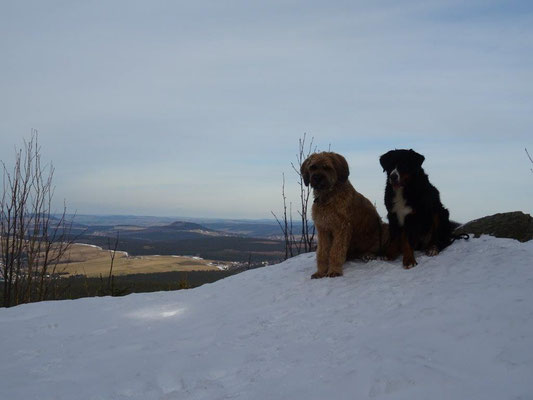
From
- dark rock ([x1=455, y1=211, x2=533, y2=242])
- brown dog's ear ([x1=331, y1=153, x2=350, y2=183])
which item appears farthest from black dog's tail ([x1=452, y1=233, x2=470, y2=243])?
brown dog's ear ([x1=331, y1=153, x2=350, y2=183])

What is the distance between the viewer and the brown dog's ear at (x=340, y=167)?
253 inches

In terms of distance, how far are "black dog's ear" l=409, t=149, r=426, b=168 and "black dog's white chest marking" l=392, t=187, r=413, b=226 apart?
426 mm

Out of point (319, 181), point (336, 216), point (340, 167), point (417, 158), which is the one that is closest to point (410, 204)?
point (417, 158)

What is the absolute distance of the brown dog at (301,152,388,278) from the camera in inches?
246

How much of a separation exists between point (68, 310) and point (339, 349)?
13.2 ft

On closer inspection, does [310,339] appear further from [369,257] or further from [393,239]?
[369,257]

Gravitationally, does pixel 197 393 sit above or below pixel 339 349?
below

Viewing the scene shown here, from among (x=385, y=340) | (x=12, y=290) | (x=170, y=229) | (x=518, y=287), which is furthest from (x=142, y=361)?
(x=170, y=229)

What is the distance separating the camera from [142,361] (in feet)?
13.6

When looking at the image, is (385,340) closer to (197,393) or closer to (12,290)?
(197,393)

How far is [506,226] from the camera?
7.19 metres

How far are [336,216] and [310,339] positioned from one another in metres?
2.42

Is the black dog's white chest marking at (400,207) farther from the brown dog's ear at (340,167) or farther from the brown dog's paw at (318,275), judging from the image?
the brown dog's paw at (318,275)

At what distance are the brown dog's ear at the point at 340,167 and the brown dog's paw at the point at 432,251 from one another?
5.23ft
